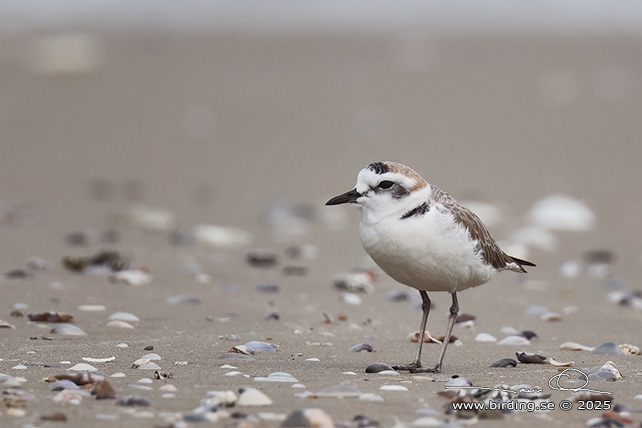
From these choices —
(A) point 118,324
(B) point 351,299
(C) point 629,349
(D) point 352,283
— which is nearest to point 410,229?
(C) point 629,349

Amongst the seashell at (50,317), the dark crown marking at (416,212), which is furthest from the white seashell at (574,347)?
the seashell at (50,317)

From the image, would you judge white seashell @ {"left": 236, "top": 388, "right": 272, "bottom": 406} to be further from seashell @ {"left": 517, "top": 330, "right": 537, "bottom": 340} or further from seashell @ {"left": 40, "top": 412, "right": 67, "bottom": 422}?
seashell @ {"left": 517, "top": 330, "right": 537, "bottom": 340}

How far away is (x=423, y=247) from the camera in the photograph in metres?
5.06

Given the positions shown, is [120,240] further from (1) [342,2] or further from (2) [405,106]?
(1) [342,2]

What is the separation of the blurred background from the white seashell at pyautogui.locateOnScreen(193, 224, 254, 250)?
24.8 inches

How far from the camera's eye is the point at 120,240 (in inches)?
359

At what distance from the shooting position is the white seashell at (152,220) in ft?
31.9

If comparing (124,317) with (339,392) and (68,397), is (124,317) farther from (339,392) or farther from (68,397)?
(339,392)

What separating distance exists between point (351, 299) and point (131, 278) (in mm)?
1707

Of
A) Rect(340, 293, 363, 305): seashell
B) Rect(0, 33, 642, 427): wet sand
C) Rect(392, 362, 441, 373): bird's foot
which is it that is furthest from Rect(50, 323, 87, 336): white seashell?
Rect(340, 293, 363, 305): seashell

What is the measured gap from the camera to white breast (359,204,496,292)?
16.6ft

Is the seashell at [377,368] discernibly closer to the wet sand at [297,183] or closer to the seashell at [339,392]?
the wet sand at [297,183]

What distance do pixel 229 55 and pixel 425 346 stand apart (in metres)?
10.8

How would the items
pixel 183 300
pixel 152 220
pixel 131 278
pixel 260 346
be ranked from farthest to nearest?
pixel 152 220, pixel 131 278, pixel 183 300, pixel 260 346
